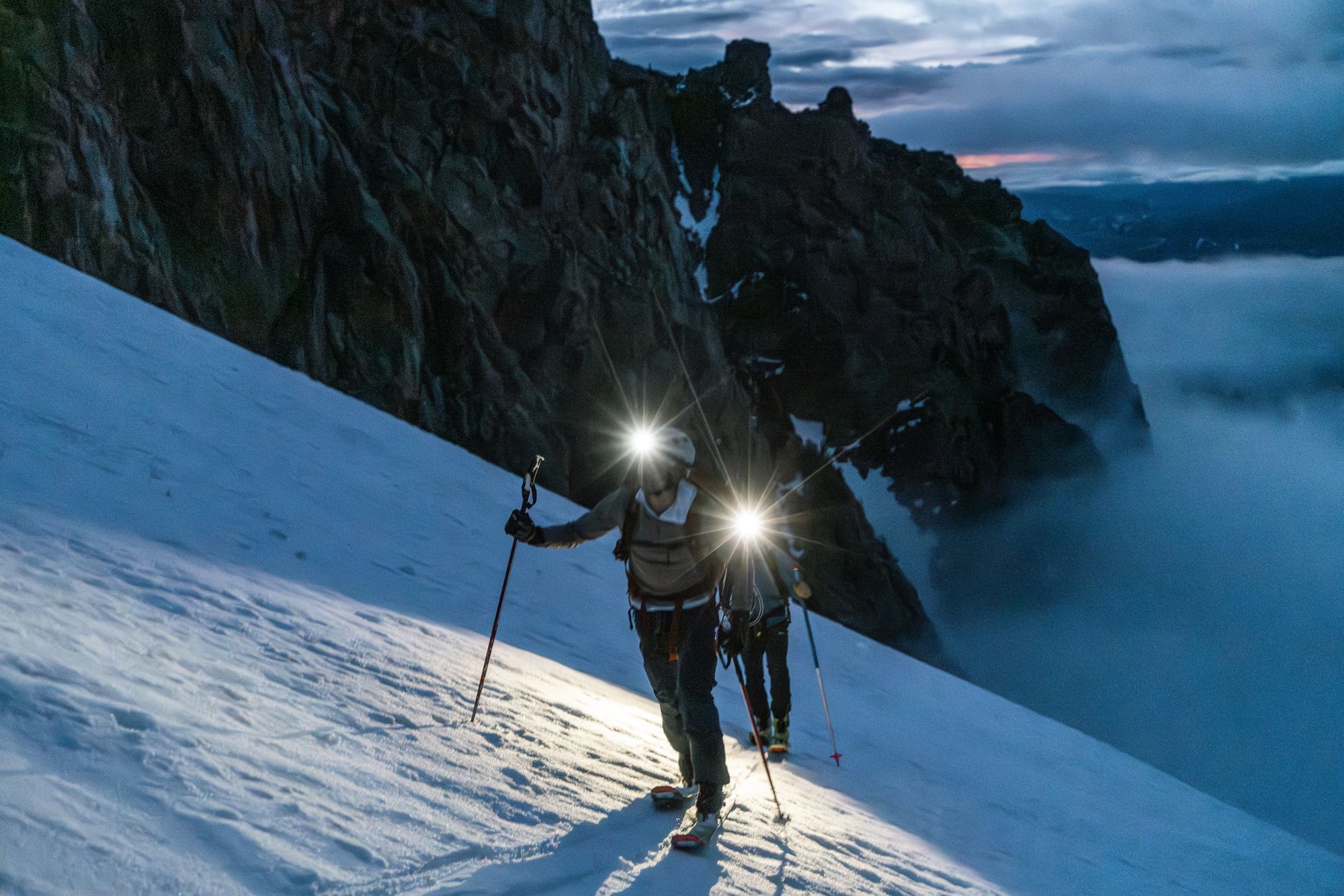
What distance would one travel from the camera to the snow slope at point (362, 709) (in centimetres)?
375

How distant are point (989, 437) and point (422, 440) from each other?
265 ft

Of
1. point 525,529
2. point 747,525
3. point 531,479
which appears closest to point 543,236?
point 531,479

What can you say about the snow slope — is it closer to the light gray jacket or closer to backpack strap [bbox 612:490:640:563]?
the light gray jacket

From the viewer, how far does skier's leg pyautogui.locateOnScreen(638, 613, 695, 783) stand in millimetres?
5387

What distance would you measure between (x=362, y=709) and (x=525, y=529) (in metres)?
1.23

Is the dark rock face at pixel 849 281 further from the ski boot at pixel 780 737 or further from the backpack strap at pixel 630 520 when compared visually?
the backpack strap at pixel 630 520

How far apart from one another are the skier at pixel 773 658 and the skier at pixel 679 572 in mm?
2434

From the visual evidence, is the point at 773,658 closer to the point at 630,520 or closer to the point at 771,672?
the point at 771,672

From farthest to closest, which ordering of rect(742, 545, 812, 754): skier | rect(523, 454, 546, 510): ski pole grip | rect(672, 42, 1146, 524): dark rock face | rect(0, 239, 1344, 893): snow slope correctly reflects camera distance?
rect(672, 42, 1146, 524): dark rock face
rect(742, 545, 812, 754): skier
rect(523, 454, 546, 510): ski pole grip
rect(0, 239, 1344, 893): snow slope

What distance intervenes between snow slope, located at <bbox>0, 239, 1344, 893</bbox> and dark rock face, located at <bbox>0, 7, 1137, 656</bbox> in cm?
1626

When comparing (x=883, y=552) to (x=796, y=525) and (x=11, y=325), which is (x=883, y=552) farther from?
(x=11, y=325)

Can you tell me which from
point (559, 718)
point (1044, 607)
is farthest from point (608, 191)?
point (1044, 607)

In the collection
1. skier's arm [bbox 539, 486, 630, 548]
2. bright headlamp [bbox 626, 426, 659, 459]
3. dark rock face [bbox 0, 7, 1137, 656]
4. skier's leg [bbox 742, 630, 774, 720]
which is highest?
dark rock face [bbox 0, 7, 1137, 656]

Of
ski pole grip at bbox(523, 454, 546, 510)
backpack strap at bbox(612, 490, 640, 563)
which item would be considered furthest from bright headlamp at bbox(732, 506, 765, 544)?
ski pole grip at bbox(523, 454, 546, 510)
